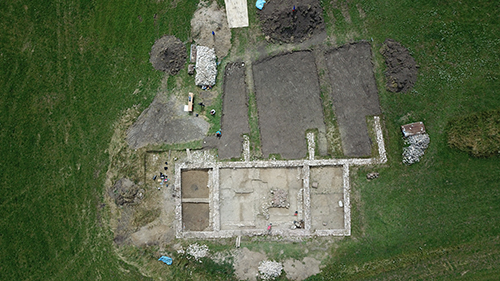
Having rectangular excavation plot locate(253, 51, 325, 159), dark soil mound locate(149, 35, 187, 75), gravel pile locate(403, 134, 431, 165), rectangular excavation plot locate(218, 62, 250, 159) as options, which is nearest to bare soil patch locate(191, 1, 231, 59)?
dark soil mound locate(149, 35, 187, 75)

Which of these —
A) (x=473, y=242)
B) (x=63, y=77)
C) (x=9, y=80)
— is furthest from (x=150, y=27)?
(x=473, y=242)

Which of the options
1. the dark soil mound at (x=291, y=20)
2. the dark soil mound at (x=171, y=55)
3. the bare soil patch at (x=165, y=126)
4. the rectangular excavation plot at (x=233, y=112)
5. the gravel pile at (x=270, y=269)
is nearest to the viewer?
the gravel pile at (x=270, y=269)

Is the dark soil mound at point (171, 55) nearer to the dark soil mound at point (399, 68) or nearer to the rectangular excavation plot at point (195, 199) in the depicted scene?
the rectangular excavation plot at point (195, 199)

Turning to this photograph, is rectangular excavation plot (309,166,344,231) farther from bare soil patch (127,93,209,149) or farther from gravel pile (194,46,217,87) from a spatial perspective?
gravel pile (194,46,217,87)

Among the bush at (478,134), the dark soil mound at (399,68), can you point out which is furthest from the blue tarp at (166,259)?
the bush at (478,134)

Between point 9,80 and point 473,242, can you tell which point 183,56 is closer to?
point 9,80

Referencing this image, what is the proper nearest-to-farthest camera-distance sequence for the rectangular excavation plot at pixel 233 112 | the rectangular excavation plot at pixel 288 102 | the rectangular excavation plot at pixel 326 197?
1. the rectangular excavation plot at pixel 326 197
2. the rectangular excavation plot at pixel 288 102
3. the rectangular excavation plot at pixel 233 112
